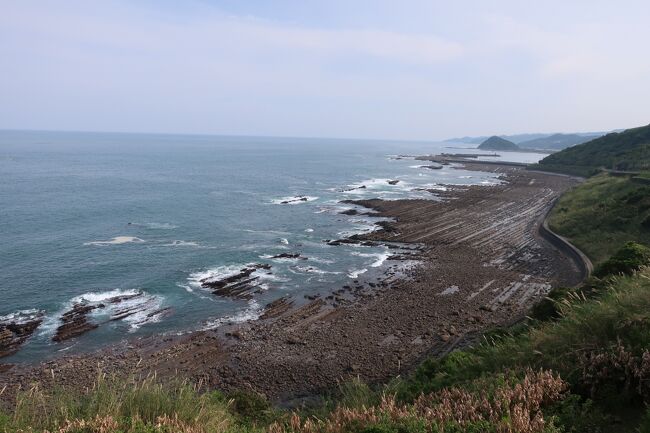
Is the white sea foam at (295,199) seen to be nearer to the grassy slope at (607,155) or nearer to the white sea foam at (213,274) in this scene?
the white sea foam at (213,274)

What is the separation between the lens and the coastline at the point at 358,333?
20266mm

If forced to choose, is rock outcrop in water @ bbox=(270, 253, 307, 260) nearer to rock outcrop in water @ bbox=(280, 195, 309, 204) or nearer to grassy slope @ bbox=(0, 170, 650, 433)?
rock outcrop in water @ bbox=(280, 195, 309, 204)

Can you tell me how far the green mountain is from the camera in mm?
86812

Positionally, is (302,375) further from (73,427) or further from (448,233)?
(448,233)

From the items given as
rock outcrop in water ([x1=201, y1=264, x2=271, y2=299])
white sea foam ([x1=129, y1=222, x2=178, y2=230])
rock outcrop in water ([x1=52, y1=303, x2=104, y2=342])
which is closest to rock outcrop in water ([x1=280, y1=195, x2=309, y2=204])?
white sea foam ([x1=129, y1=222, x2=178, y2=230])

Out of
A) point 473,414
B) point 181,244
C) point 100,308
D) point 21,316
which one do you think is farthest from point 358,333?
point 181,244

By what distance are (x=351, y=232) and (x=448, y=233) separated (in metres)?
11.0

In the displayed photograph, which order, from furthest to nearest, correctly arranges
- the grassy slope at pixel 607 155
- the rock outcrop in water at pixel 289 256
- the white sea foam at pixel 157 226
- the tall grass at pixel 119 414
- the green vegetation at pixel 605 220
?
the grassy slope at pixel 607 155, the white sea foam at pixel 157 226, the rock outcrop in water at pixel 289 256, the green vegetation at pixel 605 220, the tall grass at pixel 119 414

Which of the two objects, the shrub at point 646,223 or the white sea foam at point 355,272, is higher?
the shrub at point 646,223

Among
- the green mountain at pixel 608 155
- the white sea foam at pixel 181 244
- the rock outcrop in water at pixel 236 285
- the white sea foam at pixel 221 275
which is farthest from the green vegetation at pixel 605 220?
the green mountain at pixel 608 155

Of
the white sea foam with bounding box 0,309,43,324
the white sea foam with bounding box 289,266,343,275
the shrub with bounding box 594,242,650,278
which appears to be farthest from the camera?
the white sea foam with bounding box 289,266,343,275

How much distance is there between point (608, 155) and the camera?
334 feet

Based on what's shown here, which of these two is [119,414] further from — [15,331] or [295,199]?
[295,199]

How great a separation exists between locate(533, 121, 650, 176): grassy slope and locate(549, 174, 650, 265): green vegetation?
37.9 metres
